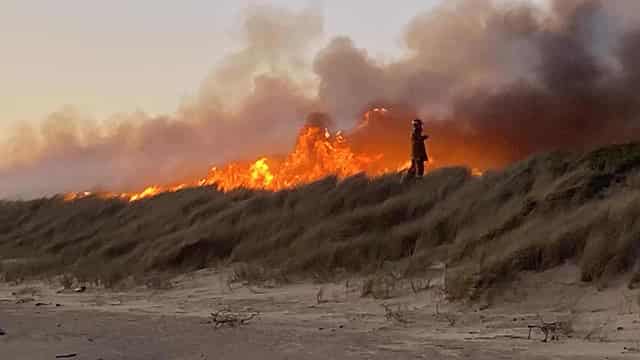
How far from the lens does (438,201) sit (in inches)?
720

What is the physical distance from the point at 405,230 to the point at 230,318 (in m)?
5.74

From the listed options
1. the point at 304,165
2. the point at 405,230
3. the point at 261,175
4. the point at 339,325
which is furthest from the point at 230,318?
the point at 261,175

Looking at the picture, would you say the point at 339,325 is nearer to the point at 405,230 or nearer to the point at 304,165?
the point at 405,230

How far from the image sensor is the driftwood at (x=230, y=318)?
1134 centimetres

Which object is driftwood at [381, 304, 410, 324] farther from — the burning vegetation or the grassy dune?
the burning vegetation

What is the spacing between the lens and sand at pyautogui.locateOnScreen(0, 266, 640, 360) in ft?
29.3

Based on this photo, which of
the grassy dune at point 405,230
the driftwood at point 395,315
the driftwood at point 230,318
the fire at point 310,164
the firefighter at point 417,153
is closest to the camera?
the driftwood at point 395,315

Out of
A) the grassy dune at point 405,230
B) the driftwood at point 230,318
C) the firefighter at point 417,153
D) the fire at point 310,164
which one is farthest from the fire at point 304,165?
the driftwood at point 230,318

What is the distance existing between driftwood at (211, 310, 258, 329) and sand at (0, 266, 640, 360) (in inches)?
5.1

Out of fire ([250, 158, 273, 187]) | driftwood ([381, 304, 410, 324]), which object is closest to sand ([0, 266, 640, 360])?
driftwood ([381, 304, 410, 324])

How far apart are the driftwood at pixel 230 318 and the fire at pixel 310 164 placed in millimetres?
10431

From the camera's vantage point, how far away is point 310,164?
26375mm

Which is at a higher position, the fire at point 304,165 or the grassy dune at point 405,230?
the fire at point 304,165

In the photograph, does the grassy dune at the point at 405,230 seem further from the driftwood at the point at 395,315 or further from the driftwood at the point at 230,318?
the driftwood at the point at 230,318
